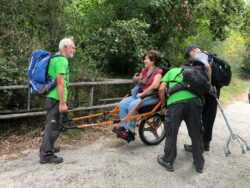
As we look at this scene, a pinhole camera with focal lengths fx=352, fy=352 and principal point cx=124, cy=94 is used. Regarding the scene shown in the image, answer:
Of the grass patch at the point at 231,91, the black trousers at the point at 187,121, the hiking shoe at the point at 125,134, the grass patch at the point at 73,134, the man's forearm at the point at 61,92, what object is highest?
the man's forearm at the point at 61,92

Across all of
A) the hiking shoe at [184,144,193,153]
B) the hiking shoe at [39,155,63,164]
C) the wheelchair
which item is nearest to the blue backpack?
the wheelchair

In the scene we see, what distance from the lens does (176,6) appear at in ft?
38.3

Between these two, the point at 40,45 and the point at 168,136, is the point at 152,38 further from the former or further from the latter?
the point at 168,136

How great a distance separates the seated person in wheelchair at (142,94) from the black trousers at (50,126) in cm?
118

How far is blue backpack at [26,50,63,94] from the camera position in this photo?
18.1ft

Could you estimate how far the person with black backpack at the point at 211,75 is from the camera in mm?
5961

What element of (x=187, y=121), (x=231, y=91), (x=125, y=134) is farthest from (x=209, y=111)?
(x=231, y=91)

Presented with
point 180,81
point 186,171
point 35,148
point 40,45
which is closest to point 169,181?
point 186,171

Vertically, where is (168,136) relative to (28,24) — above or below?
below

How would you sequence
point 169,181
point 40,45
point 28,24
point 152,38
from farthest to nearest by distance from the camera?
1. point 152,38
2. point 28,24
3. point 40,45
4. point 169,181

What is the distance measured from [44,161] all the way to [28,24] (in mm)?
4326

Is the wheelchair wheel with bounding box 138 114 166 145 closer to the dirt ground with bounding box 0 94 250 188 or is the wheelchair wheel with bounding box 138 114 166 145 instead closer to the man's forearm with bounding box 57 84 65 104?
the dirt ground with bounding box 0 94 250 188

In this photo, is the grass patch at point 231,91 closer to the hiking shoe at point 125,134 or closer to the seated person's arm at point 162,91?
the seated person's arm at point 162,91

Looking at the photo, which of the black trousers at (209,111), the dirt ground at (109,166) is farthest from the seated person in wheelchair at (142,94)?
the black trousers at (209,111)
